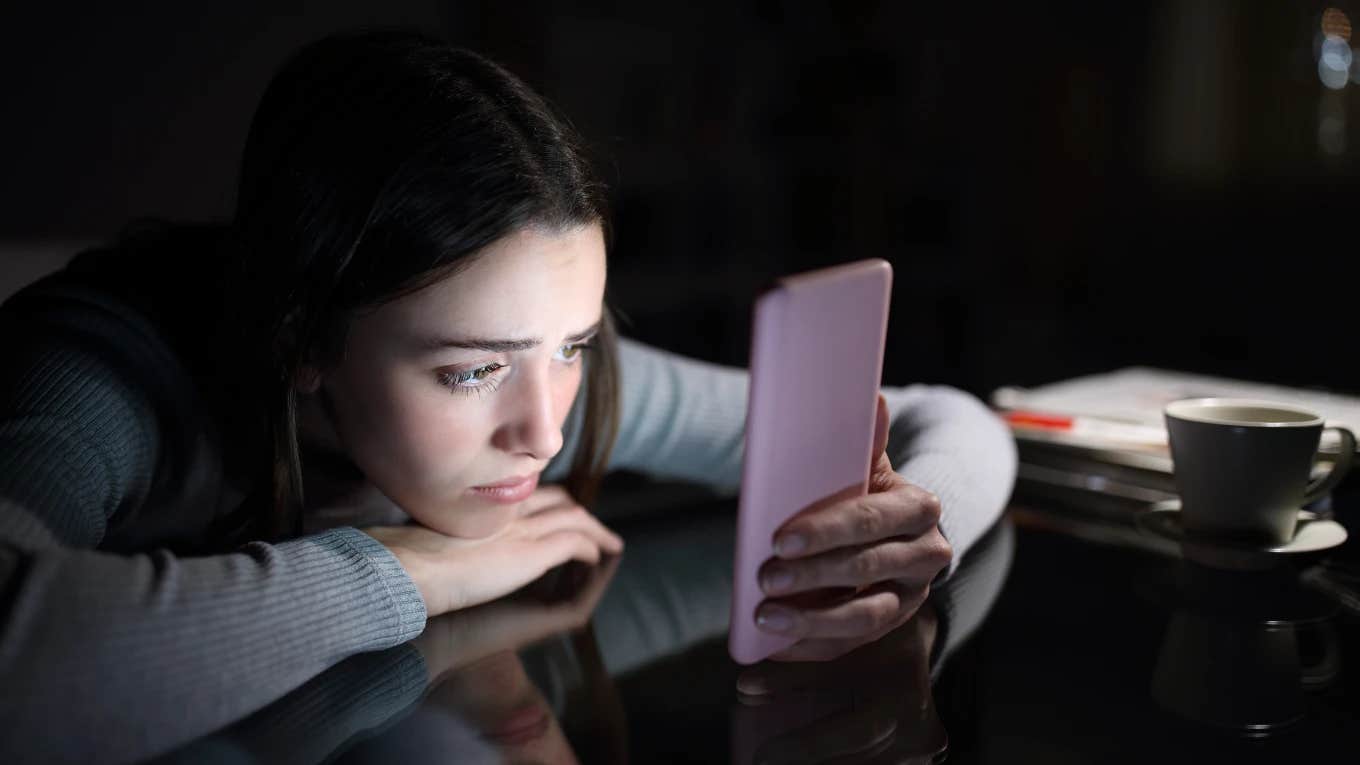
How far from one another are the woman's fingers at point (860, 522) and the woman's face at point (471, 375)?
188 millimetres

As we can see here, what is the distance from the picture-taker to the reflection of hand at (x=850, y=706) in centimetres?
53

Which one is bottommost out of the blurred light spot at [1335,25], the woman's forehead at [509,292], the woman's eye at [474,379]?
the woman's eye at [474,379]

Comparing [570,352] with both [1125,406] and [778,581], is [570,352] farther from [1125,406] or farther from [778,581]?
[1125,406]

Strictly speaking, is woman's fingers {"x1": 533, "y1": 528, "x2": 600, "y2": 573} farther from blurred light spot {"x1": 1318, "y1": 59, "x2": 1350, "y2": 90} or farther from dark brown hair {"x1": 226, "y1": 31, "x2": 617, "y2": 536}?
blurred light spot {"x1": 1318, "y1": 59, "x2": 1350, "y2": 90}

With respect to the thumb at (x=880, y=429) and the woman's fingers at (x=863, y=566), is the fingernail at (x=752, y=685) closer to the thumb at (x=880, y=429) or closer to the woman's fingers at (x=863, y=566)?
the woman's fingers at (x=863, y=566)

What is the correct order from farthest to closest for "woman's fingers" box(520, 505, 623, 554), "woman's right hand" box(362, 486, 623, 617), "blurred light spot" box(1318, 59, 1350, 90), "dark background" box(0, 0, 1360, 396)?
"dark background" box(0, 0, 1360, 396)
"blurred light spot" box(1318, 59, 1350, 90)
"woman's fingers" box(520, 505, 623, 554)
"woman's right hand" box(362, 486, 623, 617)

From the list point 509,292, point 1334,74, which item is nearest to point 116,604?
point 509,292

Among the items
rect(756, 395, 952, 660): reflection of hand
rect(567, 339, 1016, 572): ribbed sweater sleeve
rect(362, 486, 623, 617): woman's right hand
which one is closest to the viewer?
rect(756, 395, 952, 660): reflection of hand

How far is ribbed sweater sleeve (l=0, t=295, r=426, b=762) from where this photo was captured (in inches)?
19.9

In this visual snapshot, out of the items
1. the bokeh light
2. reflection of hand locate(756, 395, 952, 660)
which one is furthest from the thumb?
the bokeh light

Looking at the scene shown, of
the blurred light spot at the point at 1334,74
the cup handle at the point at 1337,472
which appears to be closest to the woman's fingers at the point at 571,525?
the cup handle at the point at 1337,472

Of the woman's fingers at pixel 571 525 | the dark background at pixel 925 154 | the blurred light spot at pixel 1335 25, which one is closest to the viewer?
the woman's fingers at pixel 571 525

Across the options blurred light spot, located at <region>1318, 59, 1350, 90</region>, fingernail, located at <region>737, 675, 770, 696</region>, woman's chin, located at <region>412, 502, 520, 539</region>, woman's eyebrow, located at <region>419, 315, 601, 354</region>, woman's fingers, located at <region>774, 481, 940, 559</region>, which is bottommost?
fingernail, located at <region>737, 675, 770, 696</region>

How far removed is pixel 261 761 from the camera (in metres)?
0.51
